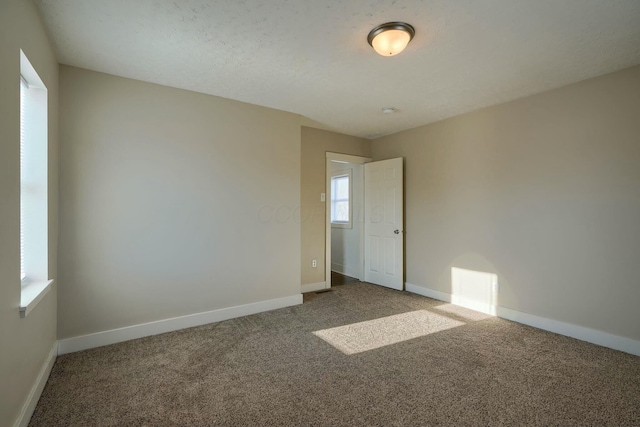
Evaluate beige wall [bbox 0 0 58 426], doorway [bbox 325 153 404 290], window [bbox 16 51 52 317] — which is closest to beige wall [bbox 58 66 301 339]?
window [bbox 16 51 52 317]

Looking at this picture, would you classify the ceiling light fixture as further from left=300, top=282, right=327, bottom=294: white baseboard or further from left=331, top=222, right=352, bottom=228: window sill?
left=331, top=222, right=352, bottom=228: window sill

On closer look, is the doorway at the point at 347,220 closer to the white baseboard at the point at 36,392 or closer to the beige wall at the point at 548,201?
the beige wall at the point at 548,201

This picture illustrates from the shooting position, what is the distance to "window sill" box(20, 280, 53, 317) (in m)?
1.79

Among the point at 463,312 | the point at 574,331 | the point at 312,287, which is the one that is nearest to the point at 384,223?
the point at 312,287

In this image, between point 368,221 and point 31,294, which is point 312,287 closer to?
point 368,221

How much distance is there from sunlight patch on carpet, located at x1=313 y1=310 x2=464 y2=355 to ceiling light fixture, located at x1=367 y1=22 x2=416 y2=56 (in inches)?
99.3

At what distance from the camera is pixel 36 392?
79.0 inches

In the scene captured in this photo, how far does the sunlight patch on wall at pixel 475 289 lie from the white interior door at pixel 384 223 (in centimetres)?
87

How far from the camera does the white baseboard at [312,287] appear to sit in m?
4.73

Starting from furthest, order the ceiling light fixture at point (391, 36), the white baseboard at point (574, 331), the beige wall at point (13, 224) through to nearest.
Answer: the white baseboard at point (574, 331), the ceiling light fixture at point (391, 36), the beige wall at point (13, 224)

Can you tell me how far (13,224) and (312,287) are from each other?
367 cm

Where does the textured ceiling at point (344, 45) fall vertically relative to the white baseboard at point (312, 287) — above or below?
above

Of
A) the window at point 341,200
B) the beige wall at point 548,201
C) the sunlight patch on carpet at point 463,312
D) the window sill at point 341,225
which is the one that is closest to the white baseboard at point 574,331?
the beige wall at point 548,201

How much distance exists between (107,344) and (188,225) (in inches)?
52.4
